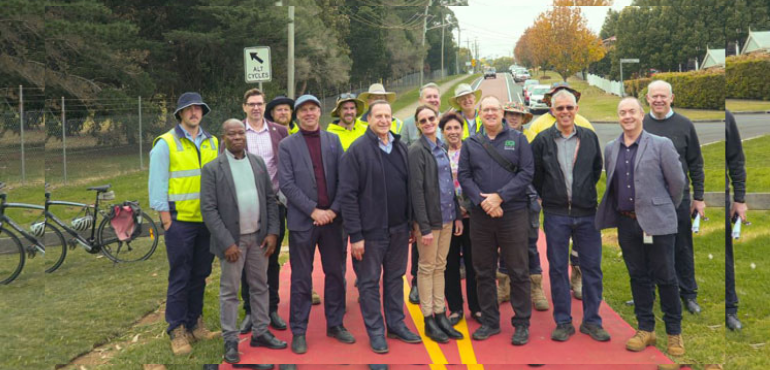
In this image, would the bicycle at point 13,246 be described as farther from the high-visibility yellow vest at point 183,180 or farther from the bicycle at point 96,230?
the high-visibility yellow vest at point 183,180

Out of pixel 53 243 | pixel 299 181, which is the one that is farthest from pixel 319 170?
pixel 53 243

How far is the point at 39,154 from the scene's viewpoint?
1145 centimetres

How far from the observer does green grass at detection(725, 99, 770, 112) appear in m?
4.11

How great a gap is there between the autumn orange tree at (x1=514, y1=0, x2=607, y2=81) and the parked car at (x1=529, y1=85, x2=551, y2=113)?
27cm

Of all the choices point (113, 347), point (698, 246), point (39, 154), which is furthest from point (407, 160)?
point (39, 154)

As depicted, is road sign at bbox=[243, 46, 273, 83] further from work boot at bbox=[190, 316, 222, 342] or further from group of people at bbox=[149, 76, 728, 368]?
work boot at bbox=[190, 316, 222, 342]

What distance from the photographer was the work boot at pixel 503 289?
234 inches

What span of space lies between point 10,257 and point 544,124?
6.40 metres

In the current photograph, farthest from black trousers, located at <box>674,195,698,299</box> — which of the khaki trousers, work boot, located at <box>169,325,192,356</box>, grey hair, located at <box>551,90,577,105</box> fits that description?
work boot, located at <box>169,325,192,356</box>

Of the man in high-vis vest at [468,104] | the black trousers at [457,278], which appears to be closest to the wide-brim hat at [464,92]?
the man in high-vis vest at [468,104]

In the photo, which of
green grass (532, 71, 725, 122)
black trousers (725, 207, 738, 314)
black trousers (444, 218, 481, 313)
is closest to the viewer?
black trousers (725, 207, 738, 314)

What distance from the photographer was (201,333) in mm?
5160

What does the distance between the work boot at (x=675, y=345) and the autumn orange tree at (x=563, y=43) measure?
2.14m

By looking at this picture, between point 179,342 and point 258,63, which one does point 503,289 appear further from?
point 258,63
